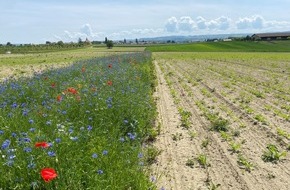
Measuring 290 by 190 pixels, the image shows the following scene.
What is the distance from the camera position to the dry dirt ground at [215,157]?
19.0ft

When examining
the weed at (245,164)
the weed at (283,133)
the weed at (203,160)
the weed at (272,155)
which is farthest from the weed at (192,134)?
the weed at (283,133)

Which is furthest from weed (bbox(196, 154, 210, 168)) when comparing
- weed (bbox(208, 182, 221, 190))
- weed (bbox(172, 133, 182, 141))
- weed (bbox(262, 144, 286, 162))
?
weed (bbox(172, 133, 182, 141))

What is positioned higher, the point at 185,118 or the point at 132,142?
the point at 132,142

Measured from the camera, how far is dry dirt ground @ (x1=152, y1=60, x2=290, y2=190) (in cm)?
580

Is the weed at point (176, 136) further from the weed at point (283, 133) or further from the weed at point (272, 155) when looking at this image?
the weed at point (283, 133)

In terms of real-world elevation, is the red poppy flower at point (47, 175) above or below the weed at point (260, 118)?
above

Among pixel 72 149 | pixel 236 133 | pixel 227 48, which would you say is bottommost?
pixel 227 48

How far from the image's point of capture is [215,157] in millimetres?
6934

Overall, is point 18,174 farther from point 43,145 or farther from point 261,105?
point 261,105

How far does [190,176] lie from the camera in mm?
6043

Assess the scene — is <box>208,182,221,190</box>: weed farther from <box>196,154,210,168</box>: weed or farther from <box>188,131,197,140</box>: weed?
<box>188,131,197,140</box>: weed

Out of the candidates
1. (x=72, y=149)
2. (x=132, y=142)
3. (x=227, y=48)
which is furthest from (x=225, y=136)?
(x=227, y=48)

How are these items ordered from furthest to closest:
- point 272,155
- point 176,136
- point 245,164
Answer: point 176,136 → point 272,155 → point 245,164

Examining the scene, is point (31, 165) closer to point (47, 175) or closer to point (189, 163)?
point (47, 175)
